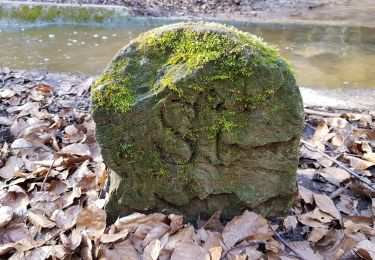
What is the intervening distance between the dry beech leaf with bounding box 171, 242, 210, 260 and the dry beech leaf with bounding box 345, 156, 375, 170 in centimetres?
134

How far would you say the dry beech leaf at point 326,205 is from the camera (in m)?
2.24

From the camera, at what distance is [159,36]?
1991mm

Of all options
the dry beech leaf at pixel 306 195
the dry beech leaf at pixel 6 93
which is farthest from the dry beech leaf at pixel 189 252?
the dry beech leaf at pixel 6 93

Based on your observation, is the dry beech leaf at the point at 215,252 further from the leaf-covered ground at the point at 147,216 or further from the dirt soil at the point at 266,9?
the dirt soil at the point at 266,9

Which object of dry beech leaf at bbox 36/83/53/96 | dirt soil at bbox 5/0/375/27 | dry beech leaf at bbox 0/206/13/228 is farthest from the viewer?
dirt soil at bbox 5/0/375/27

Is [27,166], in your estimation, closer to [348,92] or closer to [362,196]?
[362,196]

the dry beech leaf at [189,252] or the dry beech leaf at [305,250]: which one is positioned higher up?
the dry beech leaf at [189,252]

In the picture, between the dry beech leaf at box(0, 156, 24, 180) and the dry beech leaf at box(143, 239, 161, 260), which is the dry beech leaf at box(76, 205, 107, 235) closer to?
the dry beech leaf at box(143, 239, 161, 260)

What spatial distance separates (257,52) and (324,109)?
2185 millimetres

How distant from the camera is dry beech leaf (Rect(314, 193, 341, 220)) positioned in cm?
224

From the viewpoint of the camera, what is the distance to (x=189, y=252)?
6.09 feet

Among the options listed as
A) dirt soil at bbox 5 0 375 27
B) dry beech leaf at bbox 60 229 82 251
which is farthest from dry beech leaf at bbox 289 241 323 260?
dirt soil at bbox 5 0 375 27

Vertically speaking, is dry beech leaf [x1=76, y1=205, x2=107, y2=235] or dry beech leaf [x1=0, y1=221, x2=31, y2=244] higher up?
dry beech leaf [x1=76, y1=205, x2=107, y2=235]


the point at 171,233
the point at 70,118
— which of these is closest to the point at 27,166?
the point at 70,118
